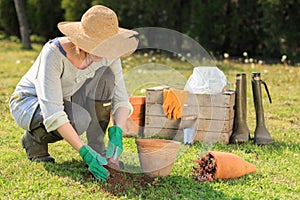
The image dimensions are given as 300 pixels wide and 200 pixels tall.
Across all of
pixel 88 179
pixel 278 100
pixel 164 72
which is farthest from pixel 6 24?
pixel 88 179

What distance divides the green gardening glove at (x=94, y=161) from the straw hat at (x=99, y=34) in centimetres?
55

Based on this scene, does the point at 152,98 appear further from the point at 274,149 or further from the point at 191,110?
the point at 274,149

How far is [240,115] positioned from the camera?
430cm

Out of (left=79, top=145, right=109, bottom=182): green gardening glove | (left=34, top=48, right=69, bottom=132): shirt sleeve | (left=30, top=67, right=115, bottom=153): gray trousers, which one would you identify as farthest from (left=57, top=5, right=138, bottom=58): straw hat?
(left=79, top=145, right=109, bottom=182): green gardening glove

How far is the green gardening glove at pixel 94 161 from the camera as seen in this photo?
312cm

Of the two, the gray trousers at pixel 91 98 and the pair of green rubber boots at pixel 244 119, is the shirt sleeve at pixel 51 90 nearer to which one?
the gray trousers at pixel 91 98

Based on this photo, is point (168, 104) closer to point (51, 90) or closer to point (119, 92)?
point (119, 92)

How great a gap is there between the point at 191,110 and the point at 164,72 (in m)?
3.61

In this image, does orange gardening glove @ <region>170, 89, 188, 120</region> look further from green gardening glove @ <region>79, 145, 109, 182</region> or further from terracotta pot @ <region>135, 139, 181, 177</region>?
green gardening glove @ <region>79, 145, 109, 182</region>

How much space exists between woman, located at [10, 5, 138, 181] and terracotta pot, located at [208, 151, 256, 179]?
2.00ft

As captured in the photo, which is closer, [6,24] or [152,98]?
[152,98]

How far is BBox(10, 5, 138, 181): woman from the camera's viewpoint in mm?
3092

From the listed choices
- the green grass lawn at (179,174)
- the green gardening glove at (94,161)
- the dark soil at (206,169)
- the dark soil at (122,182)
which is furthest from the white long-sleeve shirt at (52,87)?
the dark soil at (206,169)

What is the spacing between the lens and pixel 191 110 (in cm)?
434
